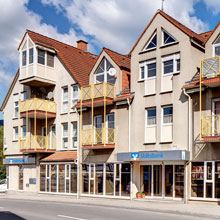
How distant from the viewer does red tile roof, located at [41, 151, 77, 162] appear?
26500 mm

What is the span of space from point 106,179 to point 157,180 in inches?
155

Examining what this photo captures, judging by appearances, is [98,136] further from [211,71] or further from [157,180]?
[211,71]

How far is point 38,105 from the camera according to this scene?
28234 mm

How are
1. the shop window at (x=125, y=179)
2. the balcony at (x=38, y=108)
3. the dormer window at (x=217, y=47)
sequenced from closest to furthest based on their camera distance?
the dormer window at (x=217, y=47), the shop window at (x=125, y=179), the balcony at (x=38, y=108)

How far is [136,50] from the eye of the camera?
23.5 meters

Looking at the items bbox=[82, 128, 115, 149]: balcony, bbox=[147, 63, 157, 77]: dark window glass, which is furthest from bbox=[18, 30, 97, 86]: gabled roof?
bbox=[147, 63, 157, 77]: dark window glass

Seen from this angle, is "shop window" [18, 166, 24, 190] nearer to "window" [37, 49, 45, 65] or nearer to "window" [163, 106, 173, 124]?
"window" [37, 49, 45, 65]

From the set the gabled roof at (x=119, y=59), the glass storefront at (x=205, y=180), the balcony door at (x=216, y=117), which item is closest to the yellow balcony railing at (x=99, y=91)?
the gabled roof at (x=119, y=59)

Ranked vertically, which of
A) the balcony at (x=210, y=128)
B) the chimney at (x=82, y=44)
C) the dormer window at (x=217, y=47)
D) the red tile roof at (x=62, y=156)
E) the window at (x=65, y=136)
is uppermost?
the chimney at (x=82, y=44)

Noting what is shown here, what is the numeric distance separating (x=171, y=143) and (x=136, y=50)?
20.4ft

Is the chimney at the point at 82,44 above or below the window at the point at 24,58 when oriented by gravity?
above

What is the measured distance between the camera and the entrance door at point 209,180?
19281mm

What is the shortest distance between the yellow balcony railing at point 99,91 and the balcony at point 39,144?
577 centimetres

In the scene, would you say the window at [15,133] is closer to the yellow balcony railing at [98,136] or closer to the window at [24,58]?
the window at [24,58]
